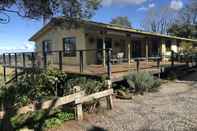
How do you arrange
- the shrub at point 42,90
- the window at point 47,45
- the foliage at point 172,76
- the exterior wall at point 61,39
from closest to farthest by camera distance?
the shrub at point 42,90 < the foliage at point 172,76 < the exterior wall at point 61,39 < the window at point 47,45

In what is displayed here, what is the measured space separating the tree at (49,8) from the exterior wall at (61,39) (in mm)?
6148

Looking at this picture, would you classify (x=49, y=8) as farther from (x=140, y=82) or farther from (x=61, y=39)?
(x=61, y=39)

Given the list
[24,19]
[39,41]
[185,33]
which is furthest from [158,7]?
[24,19]

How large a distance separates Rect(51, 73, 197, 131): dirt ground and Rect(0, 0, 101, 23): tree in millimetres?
4394

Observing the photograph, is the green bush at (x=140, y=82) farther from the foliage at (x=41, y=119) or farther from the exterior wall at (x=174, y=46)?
the exterior wall at (x=174, y=46)

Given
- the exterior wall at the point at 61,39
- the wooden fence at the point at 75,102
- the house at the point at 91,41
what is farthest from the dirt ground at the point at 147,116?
the exterior wall at the point at 61,39

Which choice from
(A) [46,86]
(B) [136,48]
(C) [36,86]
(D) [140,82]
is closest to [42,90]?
(C) [36,86]

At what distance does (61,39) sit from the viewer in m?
20.5

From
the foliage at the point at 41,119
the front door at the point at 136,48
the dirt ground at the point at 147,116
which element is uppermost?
the front door at the point at 136,48

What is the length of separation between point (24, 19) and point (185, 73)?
12.1m

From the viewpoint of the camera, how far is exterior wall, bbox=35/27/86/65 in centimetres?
1844

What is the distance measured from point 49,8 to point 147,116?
604 cm

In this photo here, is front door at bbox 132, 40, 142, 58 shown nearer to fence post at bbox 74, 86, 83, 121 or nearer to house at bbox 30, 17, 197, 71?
house at bbox 30, 17, 197, 71

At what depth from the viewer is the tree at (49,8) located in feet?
33.2
